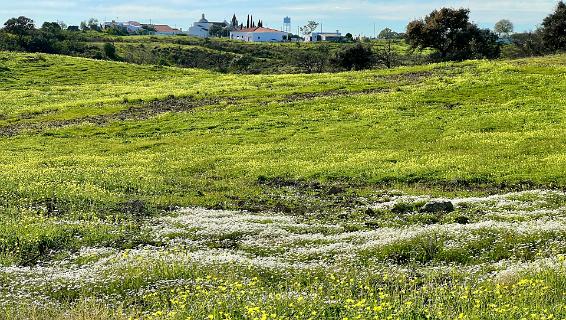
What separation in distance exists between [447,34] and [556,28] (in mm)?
16435

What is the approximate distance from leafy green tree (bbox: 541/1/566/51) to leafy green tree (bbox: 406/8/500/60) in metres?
10.6

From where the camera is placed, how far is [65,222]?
24.0m

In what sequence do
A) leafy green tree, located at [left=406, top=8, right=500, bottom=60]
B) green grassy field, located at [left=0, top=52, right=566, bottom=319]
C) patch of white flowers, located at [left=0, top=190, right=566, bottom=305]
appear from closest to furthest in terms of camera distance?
green grassy field, located at [left=0, top=52, right=566, bottom=319] → patch of white flowers, located at [left=0, top=190, right=566, bottom=305] → leafy green tree, located at [left=406, top=8, right=500, bottom=60]

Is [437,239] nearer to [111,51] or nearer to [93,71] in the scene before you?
[93,71]

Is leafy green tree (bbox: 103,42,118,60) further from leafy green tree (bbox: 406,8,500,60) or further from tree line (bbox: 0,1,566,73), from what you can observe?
leafy green tree (bbox: 406,8,500,60)

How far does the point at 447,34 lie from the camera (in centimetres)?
10031

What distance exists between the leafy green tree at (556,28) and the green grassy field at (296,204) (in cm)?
3044

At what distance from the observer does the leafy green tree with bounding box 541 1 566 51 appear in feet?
308

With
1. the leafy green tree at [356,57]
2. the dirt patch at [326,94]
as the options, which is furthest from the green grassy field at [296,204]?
the leafy green tree at [356,57]

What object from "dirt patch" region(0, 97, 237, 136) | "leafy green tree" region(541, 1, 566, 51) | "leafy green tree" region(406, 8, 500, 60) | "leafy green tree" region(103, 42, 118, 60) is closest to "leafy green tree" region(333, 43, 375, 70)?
"leafy green tree" region(406, 8, 500, 60)

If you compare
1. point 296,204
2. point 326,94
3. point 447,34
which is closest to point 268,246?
point 296,204

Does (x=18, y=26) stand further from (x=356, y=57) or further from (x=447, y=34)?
(x=447, y=34)

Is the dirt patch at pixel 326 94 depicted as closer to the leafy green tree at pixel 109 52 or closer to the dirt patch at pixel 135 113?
the dirt patch at pixel 135 113

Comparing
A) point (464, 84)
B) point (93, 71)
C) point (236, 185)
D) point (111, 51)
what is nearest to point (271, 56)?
point (111, 51)
